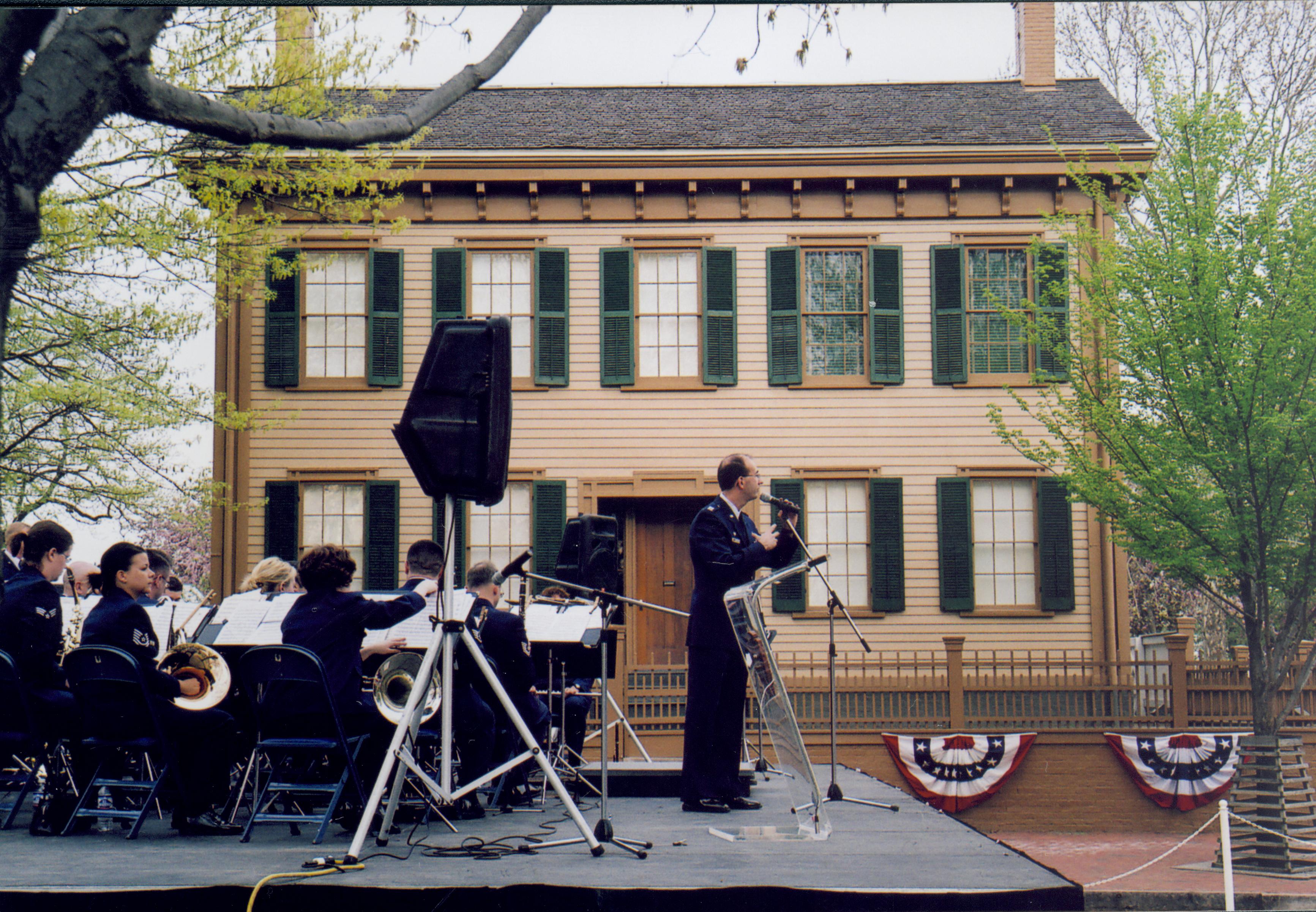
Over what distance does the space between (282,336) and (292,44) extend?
210 inches

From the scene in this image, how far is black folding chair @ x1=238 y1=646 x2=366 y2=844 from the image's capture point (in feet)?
18.7

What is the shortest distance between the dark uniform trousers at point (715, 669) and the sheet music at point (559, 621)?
161 cm

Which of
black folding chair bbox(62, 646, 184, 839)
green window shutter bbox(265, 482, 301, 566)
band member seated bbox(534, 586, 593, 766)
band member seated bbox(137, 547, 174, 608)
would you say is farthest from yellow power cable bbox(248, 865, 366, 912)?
green window shutter bbox(265, 482, 301, 566)

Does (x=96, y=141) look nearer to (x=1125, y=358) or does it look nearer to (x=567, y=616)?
(x=567, y=616)

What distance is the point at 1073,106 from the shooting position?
18438 mm

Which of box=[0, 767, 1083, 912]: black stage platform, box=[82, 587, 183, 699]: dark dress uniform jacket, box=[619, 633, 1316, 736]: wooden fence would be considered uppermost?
box=[82, 587, 183, 699]: dark dress uniform jacket

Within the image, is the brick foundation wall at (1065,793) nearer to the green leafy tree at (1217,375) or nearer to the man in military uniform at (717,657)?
the green leafy tree at (1217,375)

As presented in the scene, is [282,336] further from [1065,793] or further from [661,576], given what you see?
[1065,793]

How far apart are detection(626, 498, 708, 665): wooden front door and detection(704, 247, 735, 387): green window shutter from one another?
1808 millimetres

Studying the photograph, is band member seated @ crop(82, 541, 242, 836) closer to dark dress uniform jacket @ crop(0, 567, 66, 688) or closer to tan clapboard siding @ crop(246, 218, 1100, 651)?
dark dress uniform jacket @ crop(0, 567, 66, 688)

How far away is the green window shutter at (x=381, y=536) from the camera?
1656 cm

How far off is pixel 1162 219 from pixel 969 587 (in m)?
5.38

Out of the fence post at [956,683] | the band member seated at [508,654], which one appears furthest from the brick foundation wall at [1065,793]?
the band member seated at [508,654]

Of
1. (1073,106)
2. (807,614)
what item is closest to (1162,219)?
(1073,106)
